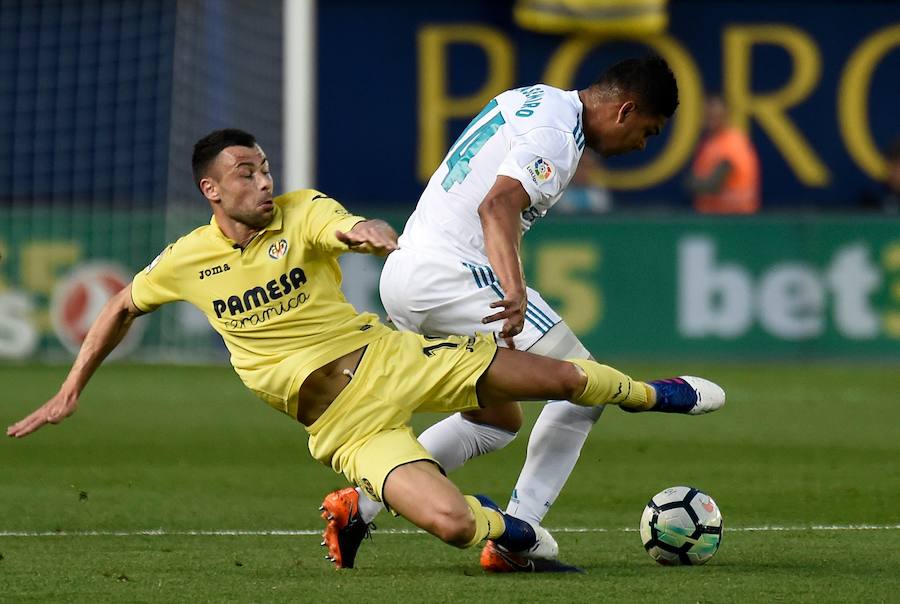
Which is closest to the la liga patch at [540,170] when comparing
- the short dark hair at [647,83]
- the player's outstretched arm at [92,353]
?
the short dark hair at [647,83]

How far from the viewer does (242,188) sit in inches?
228

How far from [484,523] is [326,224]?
109 cm

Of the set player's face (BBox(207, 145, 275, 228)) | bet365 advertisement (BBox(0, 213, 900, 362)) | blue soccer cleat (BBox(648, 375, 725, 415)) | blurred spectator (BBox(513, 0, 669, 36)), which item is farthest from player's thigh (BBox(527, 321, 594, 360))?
blurred spectator (BBox(513, 0, 669, 36))

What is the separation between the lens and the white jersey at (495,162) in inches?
227

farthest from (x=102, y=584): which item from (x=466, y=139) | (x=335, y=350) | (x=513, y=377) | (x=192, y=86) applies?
(x=192, y=86)

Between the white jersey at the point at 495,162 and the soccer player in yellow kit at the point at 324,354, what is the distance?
34cm

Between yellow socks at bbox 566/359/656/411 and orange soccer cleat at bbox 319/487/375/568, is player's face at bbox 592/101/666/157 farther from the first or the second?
orange soccer cleat at bbox 319/487/375/568

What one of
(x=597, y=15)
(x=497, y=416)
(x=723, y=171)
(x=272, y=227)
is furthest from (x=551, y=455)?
(x=597, y=15)

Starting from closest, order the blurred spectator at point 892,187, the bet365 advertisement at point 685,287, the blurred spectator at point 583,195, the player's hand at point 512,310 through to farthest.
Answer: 1. the player's hand at point 512,310
2. the bet365 advertisement at point 685,287
3. the blurred spectator at point 583,195
4. the blurred spectator at point 892,187

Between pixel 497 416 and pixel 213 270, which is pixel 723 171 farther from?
pixel 213 270

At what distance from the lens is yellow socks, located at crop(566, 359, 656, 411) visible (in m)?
5.69

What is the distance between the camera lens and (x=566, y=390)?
5.66m

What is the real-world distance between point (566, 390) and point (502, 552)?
0.62 m

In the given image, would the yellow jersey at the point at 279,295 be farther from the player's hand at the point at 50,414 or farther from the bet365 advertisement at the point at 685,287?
the bet365 advertisement at the point at 685,287
